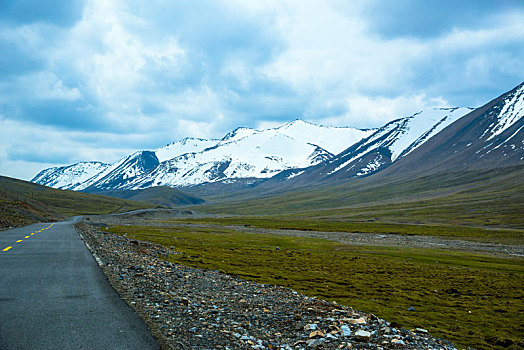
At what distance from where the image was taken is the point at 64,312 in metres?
13.0

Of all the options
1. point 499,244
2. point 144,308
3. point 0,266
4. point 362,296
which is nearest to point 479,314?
point 362,296

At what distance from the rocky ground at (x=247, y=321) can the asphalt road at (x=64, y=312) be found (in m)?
0.69

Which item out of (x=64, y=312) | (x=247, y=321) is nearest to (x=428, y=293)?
(x=247, y=321)

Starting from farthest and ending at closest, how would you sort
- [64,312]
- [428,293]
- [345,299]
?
[428,293]
[345,299]
[64,312]

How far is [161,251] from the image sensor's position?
39.4 meters

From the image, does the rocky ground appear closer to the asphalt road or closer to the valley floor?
the valley floor

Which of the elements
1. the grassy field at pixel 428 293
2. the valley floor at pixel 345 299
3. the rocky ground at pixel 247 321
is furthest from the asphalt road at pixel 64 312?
the grassy field at pixel 428 293

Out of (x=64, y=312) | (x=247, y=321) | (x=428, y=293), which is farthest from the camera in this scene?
(x=428, y=293)

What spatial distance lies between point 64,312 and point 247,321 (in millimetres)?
6512

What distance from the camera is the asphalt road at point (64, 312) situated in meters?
10.5

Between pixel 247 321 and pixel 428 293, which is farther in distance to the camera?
pixel 428 293

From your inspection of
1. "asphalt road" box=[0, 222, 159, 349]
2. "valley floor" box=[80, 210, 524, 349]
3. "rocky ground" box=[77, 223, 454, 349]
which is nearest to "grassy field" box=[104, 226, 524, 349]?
"valley floor" box=[80, 210, 524, 349]

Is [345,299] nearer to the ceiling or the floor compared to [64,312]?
nearer to the floor

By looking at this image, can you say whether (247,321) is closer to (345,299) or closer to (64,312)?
(64,312)
